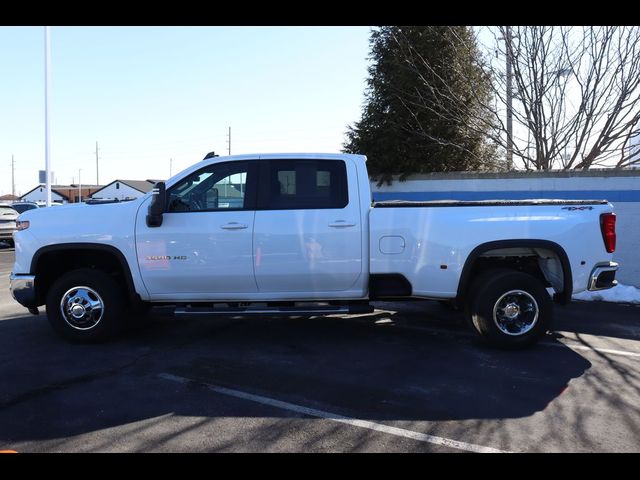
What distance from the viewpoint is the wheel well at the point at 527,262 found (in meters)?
5.43

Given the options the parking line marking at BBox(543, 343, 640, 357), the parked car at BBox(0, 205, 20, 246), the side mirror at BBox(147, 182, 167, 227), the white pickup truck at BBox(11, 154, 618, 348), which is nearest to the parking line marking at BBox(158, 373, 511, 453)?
Result: the white pickup truck at BBox(11, 154, 618, 348)

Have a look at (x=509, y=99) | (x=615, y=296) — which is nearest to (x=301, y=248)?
(x=615, y=296)

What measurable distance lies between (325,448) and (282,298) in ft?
8.05

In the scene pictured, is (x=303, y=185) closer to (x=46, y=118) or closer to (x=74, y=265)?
(x=74, y=265)

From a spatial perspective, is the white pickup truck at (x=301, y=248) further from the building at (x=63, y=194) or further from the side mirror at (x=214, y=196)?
the building at (x=63, y=194)

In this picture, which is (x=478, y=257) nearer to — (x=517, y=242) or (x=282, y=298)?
(x=517, y=242)

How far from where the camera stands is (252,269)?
18.4ft

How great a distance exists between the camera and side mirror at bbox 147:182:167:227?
546 centimetres

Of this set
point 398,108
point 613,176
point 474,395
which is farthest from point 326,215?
point 398,108

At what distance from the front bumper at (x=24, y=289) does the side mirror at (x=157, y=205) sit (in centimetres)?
147

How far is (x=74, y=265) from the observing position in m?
5.96

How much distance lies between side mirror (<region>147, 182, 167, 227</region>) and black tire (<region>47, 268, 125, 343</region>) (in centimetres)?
86

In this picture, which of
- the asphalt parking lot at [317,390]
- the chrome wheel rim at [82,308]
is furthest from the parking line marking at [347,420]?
the chrome wheel rim at [82,308]

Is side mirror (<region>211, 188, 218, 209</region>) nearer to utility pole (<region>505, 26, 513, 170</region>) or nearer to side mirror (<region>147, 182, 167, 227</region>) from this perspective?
side mirror (<region>147, 182, 167, 227</region>)
